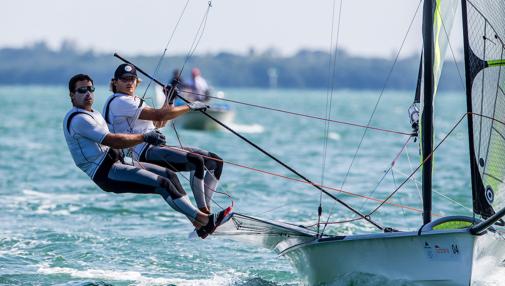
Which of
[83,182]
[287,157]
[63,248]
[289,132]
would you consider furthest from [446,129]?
[63,248]

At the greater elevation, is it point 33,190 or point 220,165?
point 220,165

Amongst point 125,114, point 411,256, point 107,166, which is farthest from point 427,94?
point 107,166

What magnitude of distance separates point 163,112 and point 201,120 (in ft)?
76.1

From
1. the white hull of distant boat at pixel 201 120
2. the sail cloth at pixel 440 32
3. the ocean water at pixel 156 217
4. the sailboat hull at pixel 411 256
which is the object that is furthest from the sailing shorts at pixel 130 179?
the white hull of distant boat at pixel 201 120

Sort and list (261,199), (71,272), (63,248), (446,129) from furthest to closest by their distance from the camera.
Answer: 1. (446,129)
2. (261,199)
3. (63,248)
4. (71,272)

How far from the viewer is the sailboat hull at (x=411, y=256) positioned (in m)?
7.06

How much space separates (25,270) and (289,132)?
91.3 ft

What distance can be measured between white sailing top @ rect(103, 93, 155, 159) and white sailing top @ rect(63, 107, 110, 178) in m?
0.19

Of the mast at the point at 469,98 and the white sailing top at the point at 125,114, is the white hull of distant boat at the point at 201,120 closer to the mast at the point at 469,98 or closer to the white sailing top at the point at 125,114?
the mast at the point at 469,98

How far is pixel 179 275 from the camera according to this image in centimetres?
940

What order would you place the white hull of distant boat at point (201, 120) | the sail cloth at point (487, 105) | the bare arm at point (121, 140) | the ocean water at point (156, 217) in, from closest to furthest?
the bare arm at point (121, 140) → the sail cloth at point (487, 105) → the ocean water at point (156, 217) → the white hull of distant boat at point (201, 120)

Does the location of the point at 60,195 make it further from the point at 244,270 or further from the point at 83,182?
the point at 244,270

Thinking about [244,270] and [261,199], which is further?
[261,199]

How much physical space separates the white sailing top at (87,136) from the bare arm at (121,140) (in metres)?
0.04
